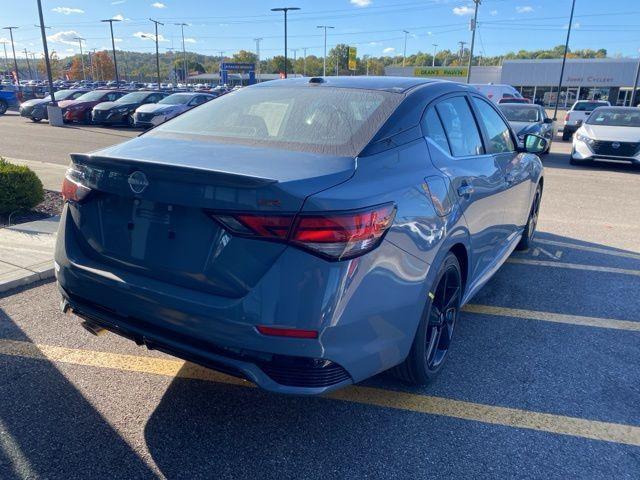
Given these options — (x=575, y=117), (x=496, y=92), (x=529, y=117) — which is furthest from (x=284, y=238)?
(x=496, y=92)

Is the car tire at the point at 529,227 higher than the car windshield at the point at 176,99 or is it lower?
lower

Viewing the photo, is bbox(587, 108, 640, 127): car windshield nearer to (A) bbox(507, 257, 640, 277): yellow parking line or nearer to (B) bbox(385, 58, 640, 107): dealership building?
(A) bbox(507, 257, 640, 277): yellow parking line

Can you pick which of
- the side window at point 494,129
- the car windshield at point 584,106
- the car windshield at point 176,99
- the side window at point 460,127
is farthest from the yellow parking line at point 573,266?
the car windshield at point 584,106

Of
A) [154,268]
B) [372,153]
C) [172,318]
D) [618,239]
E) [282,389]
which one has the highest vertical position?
[372,153]

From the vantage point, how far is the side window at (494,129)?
3971mm

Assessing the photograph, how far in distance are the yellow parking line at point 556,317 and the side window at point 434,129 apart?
64.0 inches

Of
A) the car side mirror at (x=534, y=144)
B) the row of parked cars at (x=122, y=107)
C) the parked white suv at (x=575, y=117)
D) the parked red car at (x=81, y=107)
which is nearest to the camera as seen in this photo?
the car side mirror at (x=534, y=144)

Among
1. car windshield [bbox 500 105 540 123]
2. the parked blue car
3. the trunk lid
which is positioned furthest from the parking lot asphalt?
car windshield [bbox 500 105 540 123]

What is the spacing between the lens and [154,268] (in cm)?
231

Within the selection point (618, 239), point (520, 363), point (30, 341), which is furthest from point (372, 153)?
point (618, 239)

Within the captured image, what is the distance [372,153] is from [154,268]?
1.16 m

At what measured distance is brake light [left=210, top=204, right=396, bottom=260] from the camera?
2020 mm

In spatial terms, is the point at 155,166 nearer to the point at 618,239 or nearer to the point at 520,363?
the point at 520,363

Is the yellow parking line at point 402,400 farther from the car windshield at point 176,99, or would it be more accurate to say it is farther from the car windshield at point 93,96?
the car windshield at point 93,96
